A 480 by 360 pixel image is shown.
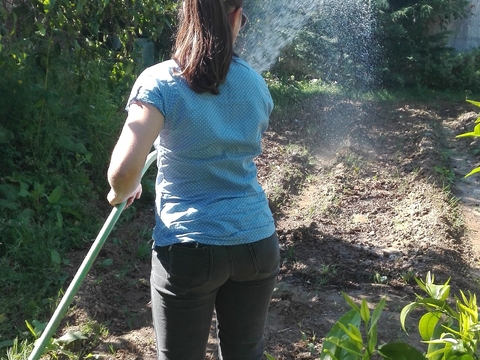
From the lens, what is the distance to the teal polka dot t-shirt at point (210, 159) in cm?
182

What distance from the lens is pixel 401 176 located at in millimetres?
6707

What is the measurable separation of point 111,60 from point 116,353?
8.12ft

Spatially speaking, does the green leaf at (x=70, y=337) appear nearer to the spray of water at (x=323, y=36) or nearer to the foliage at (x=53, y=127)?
the foliage at (x=53, y=127)

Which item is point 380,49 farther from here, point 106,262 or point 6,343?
point 6,343

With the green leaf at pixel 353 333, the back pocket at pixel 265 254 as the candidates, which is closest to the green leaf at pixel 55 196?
the back pocket at pixel 265 254

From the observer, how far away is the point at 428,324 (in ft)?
4.91

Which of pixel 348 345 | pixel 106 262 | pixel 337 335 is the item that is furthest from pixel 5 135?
pixel 348 345

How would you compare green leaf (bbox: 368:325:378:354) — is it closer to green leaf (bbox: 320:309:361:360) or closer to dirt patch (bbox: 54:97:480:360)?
green leaf (bbox: 320:309:361:360)

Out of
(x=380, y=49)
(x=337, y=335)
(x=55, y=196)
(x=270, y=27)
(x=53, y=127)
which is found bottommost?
(x=380, y=49)

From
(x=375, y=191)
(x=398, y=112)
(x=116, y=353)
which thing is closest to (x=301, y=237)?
(x=375, y=191)

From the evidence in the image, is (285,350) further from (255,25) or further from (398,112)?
(255,25)

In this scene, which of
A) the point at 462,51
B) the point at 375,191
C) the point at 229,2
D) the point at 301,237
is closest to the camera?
the point at 229,2

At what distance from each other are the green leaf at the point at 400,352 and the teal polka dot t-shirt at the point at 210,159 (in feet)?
2.01

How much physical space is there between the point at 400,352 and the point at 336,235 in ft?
→ 12.4
